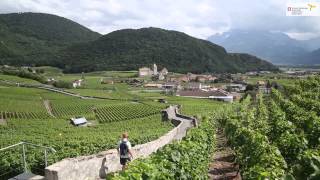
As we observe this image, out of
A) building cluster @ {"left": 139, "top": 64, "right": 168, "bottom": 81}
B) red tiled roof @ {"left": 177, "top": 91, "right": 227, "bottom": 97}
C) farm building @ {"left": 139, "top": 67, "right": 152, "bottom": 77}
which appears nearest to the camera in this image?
red tiled roof @ {"left": 177, "top": 91, "right": 227, "bottom": 97}

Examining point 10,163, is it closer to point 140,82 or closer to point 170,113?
point 170,113

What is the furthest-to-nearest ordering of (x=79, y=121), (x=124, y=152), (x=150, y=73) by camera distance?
1. (x=150, y=73)
2. (x=79, y=121)
3. (x=124, y=152)

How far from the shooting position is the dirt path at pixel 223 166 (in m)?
17.7

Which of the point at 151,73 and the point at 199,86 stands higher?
the point at 151,73

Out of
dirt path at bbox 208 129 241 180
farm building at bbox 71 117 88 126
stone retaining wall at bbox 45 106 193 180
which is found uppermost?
stone retaining wall at bbox 45 106 193 180

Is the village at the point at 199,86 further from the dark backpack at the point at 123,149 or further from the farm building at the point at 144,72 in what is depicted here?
the dark backpack at the point at 123,149

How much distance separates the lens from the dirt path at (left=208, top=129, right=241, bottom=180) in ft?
58.2

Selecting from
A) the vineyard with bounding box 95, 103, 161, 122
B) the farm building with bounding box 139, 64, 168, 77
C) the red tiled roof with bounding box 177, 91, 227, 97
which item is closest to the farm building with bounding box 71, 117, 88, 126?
the vineyard with bounding box 95, 103, 161, 122

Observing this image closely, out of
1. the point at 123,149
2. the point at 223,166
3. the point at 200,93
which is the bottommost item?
the point at 200,93

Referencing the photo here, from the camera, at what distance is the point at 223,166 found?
804 inches

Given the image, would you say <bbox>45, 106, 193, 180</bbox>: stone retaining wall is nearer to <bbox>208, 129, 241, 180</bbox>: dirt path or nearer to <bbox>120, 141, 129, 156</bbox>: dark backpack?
<bbox>120, 141, 129, 156</bbox>: dark backpack

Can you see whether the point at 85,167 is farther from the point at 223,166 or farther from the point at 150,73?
the point at 150,73

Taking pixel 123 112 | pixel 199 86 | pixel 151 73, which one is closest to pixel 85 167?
pixel 123 112

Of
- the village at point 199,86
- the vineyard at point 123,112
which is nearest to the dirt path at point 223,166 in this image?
the vineyard at point 123,112
